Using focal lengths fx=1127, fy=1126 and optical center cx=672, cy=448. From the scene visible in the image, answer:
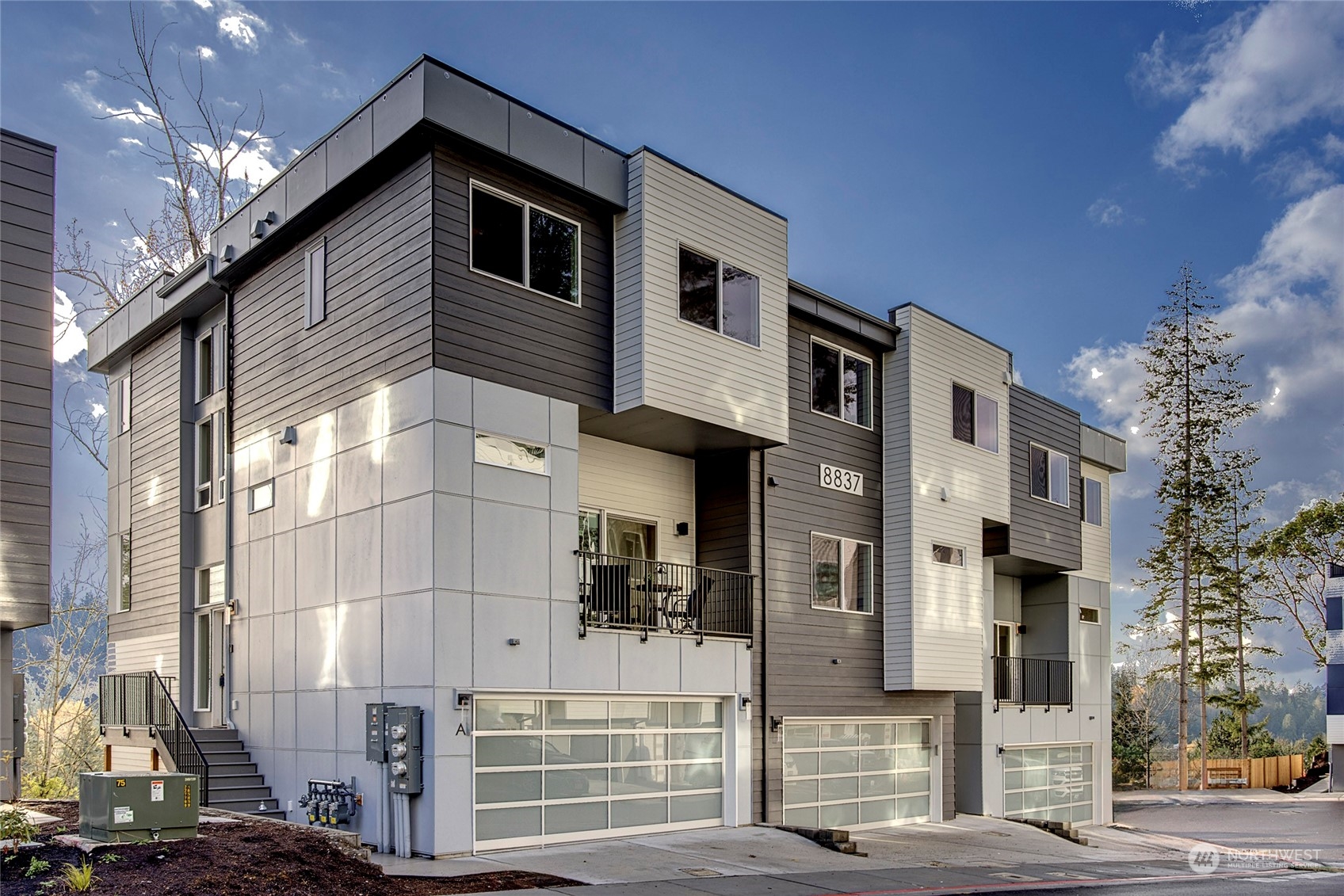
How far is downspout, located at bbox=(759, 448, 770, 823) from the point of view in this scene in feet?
58.2

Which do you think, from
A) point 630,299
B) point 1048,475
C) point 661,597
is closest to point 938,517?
point 1048,475

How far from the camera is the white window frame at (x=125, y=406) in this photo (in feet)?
72.5

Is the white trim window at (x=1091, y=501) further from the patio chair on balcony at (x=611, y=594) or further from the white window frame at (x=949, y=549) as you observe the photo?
the patio chair on balcony at (x=611, y=594)

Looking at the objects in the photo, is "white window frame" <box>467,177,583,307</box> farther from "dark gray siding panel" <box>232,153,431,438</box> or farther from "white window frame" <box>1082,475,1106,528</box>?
"white window frame" <box>1082,475,1106,528</box>

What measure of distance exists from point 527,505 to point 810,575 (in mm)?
6417

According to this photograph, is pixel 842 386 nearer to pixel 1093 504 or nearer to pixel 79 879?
pixel 1093 504

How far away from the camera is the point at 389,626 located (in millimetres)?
14102

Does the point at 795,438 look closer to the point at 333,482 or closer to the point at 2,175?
the point at 333,482

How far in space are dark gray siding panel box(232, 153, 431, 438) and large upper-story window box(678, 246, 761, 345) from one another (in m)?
3.99

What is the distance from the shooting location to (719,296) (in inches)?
674

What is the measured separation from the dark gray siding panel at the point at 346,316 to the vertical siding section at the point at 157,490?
234 cm

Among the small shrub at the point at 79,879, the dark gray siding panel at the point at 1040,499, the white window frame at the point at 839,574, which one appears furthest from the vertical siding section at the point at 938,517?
→ the small shrub at the point at 79,879

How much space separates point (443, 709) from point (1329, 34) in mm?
34534

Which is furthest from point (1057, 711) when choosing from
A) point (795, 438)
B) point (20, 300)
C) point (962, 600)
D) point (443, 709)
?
point (20, 300)
